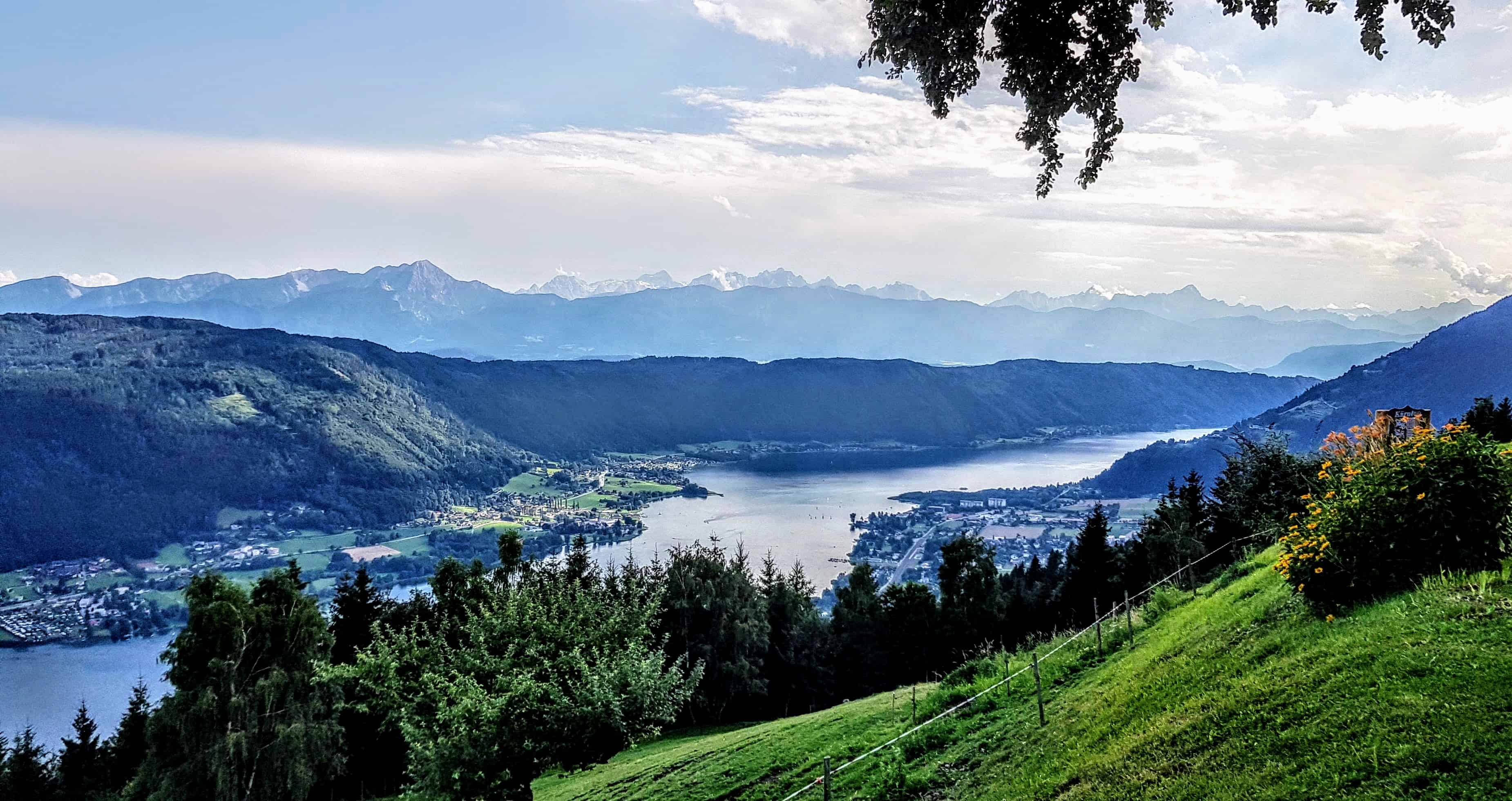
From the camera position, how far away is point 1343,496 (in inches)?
369

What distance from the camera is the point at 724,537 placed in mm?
117250

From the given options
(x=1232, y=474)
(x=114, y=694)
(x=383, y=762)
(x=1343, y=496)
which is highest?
(x=1343, y=496)

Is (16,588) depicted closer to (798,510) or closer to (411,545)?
(411,545)

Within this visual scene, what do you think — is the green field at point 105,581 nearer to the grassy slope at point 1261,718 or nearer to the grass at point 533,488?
the grass at point 533,488

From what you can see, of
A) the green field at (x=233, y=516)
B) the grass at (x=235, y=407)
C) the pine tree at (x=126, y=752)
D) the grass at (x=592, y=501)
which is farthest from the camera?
the grass at (x=235, y=407)

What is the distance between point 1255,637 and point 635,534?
4929 inches

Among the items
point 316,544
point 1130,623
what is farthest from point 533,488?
point 1130,623

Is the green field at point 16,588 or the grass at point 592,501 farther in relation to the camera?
the grass at point 592,501

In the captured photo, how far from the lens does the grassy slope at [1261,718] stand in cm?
570

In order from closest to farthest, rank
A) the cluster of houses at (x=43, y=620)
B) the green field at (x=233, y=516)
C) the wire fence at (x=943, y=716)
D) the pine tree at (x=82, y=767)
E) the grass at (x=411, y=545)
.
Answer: the wire fence at (x=943, y=716) → the pine tree at (x=82, y=767) → the cluster of houses at (x=43, y=620) → the grass at (x=411, y=545) → the green field at (x=233, y=516)

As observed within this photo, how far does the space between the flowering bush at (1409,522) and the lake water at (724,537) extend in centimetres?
4465

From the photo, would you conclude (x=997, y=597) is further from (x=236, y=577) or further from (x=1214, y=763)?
(x=236, y=577)

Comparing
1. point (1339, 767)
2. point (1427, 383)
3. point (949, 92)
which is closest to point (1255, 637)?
point (1339, 767)

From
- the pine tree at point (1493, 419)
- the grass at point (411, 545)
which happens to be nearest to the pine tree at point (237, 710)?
the pine tree at point (1493, 419)
